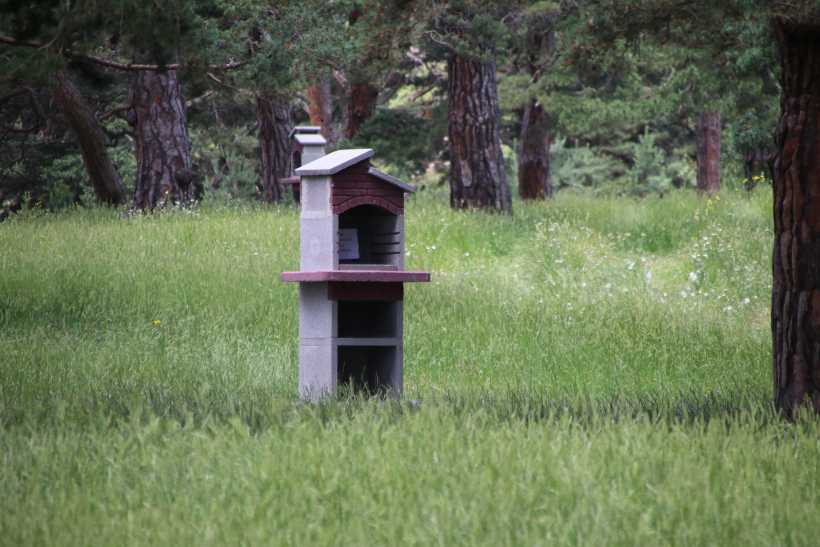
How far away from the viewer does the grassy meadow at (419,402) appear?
474cm

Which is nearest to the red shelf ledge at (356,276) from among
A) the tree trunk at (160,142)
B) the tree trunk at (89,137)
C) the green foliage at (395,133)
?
the tree trunk at (160,142)

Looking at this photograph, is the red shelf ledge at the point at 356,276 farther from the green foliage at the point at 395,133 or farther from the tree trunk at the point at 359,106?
the tree trunk at the point at 359,106

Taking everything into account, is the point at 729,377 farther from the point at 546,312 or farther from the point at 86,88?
the point at 86,88

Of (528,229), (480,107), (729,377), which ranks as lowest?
(729,377)

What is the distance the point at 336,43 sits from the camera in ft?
49.8

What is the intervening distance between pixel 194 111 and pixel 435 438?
2378 cm

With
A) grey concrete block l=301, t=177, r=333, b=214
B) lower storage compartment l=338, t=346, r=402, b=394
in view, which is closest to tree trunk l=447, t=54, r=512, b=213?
lower storage compartment l=338, t=346, r=402, b=394

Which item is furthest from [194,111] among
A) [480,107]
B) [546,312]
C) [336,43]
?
[546,312]

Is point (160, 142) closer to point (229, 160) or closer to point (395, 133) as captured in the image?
point (395, 133)

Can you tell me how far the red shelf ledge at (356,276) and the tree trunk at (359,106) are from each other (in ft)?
61.9

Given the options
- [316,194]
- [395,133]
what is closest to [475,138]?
[395,133]

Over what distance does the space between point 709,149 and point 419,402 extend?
21.6 meters

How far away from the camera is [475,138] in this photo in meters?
18.8

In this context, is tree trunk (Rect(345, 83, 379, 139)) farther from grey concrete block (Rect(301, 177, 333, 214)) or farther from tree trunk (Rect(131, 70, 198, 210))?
grey concrete block (Rect(301, 177, 333, 214))
